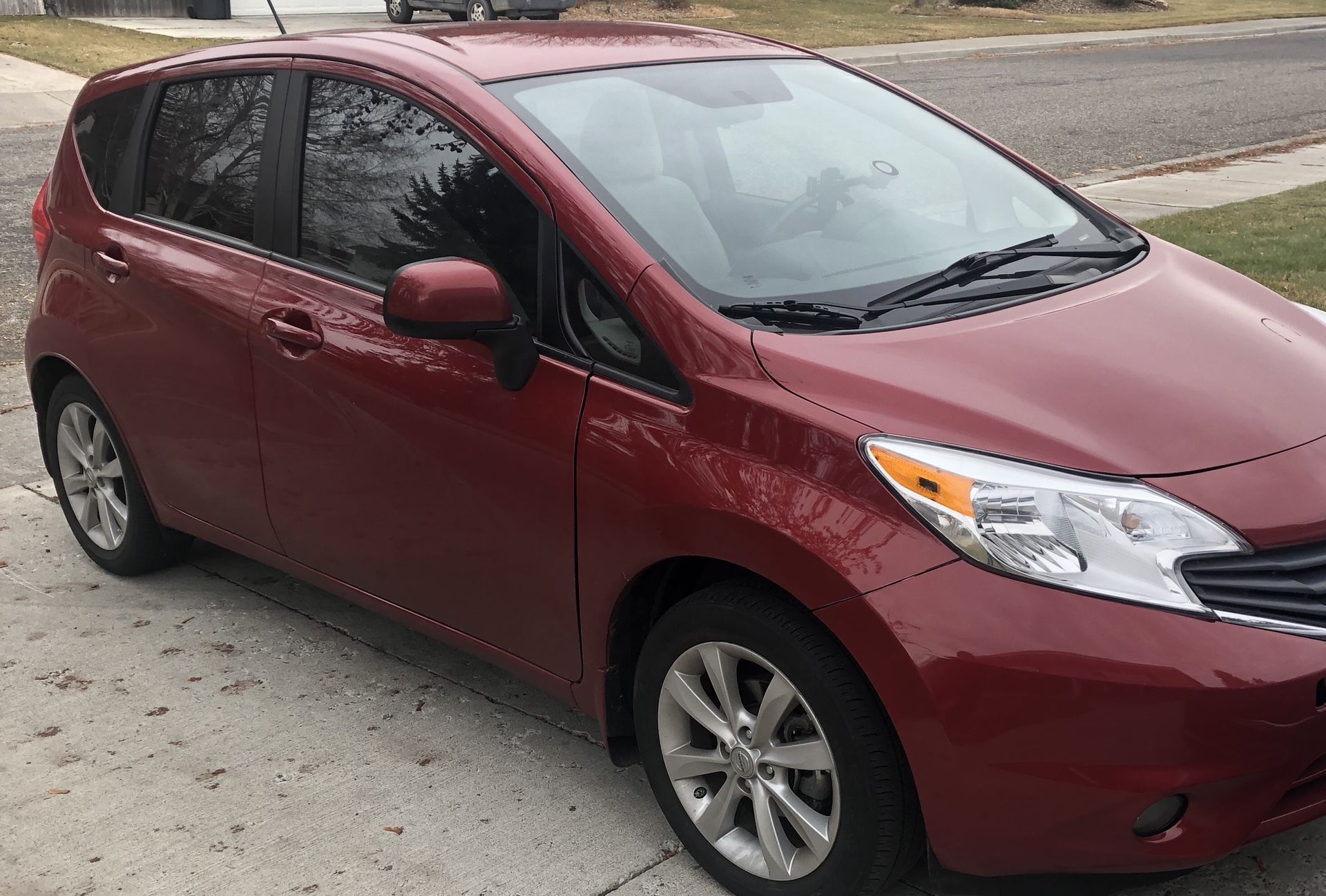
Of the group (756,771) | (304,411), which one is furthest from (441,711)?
(756,771)

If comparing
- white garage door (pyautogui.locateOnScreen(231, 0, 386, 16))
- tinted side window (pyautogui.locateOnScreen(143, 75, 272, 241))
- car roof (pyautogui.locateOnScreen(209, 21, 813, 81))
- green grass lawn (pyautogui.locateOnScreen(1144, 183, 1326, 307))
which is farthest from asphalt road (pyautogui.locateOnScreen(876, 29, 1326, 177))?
white garage door (pyautogui.locateOnScreen(231, 0, 386, 16))

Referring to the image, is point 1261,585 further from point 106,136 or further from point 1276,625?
point 106,136

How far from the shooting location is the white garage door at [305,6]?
30.1 metres

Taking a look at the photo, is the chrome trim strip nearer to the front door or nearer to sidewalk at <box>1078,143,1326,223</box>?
the front door

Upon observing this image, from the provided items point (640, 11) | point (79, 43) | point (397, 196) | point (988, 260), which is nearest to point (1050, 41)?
point (640, 11)

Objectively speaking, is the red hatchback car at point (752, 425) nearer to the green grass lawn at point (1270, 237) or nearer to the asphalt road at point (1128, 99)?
the green grass lawn at point (1270, 237)

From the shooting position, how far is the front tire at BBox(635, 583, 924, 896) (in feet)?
8.48

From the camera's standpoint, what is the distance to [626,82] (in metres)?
3.52

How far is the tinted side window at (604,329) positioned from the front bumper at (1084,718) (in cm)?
69

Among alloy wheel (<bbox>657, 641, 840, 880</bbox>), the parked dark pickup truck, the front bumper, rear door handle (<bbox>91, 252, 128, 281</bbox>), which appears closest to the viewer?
the front bumper

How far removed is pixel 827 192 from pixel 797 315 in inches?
27.0

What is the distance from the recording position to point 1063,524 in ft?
7.91

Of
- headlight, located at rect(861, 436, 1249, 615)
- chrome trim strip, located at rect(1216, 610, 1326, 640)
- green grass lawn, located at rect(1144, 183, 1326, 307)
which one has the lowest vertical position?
green grass lawn, located at rect(1144, 183, 1326, 307)

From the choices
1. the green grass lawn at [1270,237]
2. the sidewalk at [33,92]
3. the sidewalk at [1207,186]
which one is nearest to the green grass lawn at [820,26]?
the sidewalk at [33,92]
